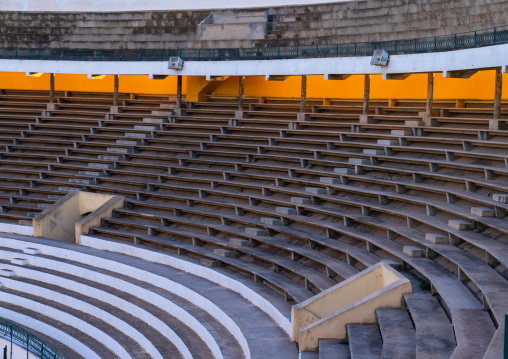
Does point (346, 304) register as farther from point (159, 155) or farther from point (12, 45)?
point (12, 45)

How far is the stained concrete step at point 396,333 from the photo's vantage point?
836 cm

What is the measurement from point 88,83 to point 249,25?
6.41 metres

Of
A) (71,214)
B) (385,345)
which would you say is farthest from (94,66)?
(385,345)

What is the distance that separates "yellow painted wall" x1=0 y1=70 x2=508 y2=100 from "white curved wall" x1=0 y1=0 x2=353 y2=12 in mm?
2188

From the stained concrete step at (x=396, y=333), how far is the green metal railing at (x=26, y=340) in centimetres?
540

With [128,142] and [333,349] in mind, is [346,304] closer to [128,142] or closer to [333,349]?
[333,349]

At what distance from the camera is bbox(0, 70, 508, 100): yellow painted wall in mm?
18609

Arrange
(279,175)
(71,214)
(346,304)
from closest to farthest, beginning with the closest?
(346,304) → (279,175) → (71,214)

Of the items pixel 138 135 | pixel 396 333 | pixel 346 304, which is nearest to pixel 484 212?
pixel 346 304

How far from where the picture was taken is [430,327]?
871 cm

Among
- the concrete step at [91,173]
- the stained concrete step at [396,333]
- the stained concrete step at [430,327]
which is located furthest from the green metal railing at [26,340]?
the concrete step at [91,173]

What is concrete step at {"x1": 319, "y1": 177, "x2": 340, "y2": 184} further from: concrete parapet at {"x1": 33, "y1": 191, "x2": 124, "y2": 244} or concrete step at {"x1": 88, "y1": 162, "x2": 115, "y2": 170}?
concrete step at {"x1": 88, "y1": 162, "x2": 115, "y2": 170}

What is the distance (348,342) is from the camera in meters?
10.0

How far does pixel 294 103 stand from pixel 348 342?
508 inches
